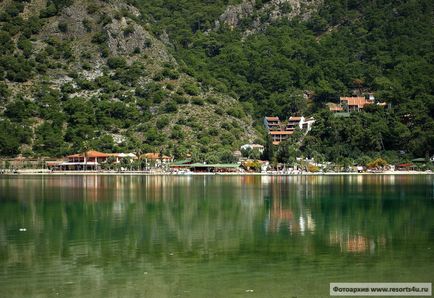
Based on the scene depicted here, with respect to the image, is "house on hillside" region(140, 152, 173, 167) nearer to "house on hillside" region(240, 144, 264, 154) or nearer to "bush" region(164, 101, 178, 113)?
"bush" region(164, 101, 178, 113)

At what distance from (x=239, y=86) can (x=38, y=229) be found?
16004 centimetres

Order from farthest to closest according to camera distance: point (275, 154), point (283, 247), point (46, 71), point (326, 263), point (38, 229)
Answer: point (46, 71)
point (275, 154)
point (38, 229)
point (283, 247)
point (326, 263)

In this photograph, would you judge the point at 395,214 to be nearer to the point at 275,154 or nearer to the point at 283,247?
the point at 283,247

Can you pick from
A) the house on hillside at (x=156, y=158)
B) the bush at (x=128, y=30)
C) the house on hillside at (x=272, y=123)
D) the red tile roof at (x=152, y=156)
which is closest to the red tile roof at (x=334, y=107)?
the house on hillside at (x=272, y=123)

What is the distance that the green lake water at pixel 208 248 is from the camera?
26.7 meters

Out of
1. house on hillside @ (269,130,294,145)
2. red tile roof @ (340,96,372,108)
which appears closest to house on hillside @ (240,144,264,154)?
house on hillside @ (269,130,294,145)

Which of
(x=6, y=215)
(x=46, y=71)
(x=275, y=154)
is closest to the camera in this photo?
(x=6, y=215)

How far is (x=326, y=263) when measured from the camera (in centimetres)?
3028

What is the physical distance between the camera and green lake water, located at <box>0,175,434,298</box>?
26.7 meters

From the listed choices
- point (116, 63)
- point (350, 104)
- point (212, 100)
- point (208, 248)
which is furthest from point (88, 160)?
→ point (208, 248)

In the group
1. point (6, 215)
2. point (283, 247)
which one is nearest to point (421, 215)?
point (283, 247)

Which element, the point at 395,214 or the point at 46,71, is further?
the point at 46,71

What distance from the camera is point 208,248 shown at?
34406mm

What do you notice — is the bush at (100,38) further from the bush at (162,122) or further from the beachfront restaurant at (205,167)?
the beachfront restaurant at (205,167)
